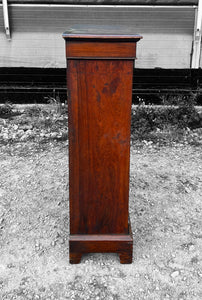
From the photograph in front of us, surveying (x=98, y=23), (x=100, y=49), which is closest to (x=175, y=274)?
(x=100, y=49)

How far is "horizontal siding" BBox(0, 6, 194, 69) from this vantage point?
251 inches

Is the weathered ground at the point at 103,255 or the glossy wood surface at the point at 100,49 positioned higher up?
the glossy wood surface at the point at 100,49

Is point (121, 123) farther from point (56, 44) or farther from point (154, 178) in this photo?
point (56, 44)

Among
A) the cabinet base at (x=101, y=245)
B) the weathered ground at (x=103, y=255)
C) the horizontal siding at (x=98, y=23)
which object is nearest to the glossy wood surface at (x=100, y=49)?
the cabinet base at (x=101, y=245)

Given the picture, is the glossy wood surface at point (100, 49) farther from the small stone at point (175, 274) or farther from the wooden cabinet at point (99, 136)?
the small stone at point (175, 274)

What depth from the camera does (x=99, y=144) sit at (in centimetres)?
179

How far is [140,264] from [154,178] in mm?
1287

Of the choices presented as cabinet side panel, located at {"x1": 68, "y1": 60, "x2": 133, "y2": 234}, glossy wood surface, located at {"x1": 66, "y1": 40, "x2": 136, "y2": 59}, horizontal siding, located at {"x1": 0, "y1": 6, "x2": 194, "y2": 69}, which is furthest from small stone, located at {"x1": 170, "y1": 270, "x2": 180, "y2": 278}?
horizontal siding, located at {"x1": 0, "y1": 6, "x2": 194, "y2": 69}

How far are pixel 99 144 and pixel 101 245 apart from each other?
0.66 meters

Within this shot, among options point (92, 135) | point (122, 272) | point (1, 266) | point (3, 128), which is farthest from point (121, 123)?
point (3, 128)

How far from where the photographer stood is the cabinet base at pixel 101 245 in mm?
1944

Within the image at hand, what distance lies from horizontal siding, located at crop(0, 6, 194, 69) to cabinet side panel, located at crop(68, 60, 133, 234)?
17.1 feet

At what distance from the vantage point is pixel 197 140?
4195 mm

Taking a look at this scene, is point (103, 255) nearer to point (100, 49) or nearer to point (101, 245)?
point (101, 245)
